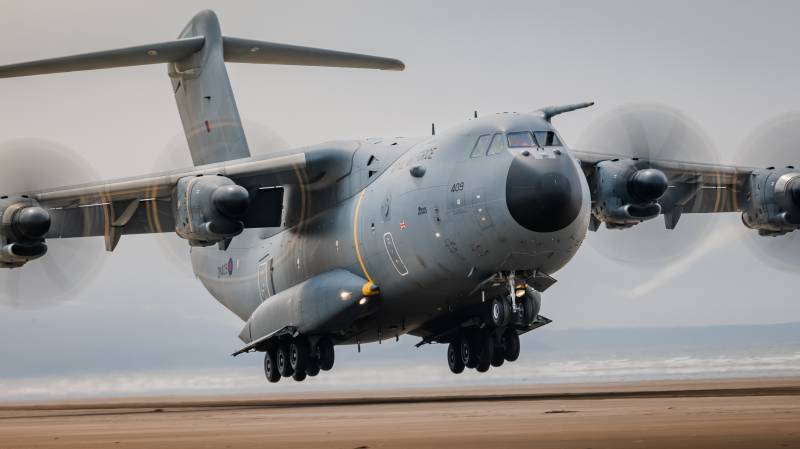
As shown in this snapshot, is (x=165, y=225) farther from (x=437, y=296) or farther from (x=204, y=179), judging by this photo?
(x=437, y=296)

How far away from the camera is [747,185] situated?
758 inches

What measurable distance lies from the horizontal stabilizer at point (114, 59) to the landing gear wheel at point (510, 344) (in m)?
8.87

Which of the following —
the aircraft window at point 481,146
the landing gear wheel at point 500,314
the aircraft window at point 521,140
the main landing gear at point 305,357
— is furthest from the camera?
the main landing gear at point 305,357

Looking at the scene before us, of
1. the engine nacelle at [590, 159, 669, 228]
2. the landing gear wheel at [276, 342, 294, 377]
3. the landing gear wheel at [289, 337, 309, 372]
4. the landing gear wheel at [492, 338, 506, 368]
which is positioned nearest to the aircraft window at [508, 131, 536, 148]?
the engine nacelle at [590, 159, 669, 228]

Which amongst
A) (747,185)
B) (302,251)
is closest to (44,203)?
(302,251)

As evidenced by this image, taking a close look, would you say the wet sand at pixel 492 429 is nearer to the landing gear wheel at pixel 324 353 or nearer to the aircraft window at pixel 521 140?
the landing gear wheel at pixel 324 353

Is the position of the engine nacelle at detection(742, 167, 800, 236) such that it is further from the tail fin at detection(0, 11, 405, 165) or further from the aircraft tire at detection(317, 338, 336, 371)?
the tail fin at detection(0, 11, 405, 165)

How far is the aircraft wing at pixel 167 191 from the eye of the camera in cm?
1805

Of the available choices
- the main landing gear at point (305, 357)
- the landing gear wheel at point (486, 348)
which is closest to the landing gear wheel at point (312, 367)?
the main landing gear at point (305, 357)

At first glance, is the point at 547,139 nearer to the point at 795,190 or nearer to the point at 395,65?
the point at 795,190

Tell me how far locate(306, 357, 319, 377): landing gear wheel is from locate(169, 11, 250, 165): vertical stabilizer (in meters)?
5.84

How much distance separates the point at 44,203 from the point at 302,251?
14.6 ft

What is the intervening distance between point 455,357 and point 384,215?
352 cm

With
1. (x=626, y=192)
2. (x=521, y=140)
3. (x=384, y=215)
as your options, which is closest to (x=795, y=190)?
(x=626, y=192)
